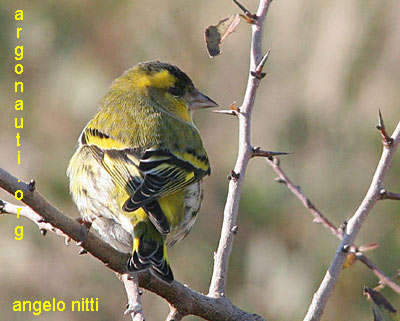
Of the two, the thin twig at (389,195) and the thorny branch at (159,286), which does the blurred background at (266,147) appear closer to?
the thorny branch at (159,286)

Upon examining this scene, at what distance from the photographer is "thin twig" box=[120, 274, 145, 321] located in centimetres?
258

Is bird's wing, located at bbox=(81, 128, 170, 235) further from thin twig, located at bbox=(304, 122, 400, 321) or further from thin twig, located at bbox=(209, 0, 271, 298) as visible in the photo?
thin twig, located at bbox=(304, 122, 400, 321)

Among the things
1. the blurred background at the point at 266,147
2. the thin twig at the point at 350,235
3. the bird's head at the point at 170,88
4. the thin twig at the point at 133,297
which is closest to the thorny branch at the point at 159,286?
the thin twig at the point at 133,297

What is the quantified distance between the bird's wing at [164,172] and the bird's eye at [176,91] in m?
0.59

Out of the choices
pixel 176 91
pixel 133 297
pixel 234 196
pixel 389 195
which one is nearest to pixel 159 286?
pixel 133 297

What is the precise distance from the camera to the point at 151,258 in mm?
3029

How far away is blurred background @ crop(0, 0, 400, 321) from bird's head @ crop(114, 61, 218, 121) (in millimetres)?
2203

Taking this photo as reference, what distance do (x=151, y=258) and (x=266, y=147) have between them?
387 centimetres

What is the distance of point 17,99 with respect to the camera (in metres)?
7.62

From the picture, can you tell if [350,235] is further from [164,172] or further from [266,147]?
[266,147]

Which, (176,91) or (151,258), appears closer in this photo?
(151,258)

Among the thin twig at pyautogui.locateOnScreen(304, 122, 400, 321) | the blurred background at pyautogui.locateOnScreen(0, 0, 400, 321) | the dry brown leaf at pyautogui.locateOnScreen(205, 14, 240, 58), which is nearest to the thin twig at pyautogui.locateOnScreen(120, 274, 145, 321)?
the thin twig at pyautogui.locateOnScreen(304, 122, 400, 321)

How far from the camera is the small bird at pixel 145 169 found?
3236 mm

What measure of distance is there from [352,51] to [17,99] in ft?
11.0
